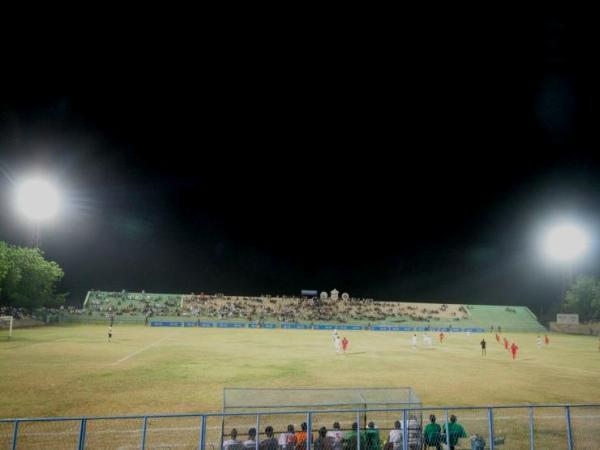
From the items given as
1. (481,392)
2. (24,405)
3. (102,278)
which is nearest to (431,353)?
(481,392)

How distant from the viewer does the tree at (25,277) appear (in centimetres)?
6656

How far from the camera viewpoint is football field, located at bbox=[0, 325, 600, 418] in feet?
60.3

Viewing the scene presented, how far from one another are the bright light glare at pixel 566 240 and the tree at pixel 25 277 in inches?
3932

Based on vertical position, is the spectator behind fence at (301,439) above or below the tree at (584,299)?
below

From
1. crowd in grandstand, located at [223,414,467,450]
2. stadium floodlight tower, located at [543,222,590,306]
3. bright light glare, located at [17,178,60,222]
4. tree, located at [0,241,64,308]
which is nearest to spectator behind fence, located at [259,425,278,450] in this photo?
crowd in grandstand, located at [223,414,467,450]

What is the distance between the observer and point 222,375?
83.2ft

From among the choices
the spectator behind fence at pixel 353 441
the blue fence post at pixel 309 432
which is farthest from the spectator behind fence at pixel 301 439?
the spectator behind fence at pixel 353 441

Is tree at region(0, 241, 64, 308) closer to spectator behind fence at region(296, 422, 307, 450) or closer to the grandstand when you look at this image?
the grandstand

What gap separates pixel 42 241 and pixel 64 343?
67.2 meters

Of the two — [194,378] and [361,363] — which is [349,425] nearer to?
[194,378]

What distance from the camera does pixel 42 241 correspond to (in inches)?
3757

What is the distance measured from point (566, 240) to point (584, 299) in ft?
97.1

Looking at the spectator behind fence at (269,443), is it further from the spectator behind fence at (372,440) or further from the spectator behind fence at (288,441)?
the spectator behind fence at (372,440)

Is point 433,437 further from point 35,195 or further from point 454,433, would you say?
point 35,195
